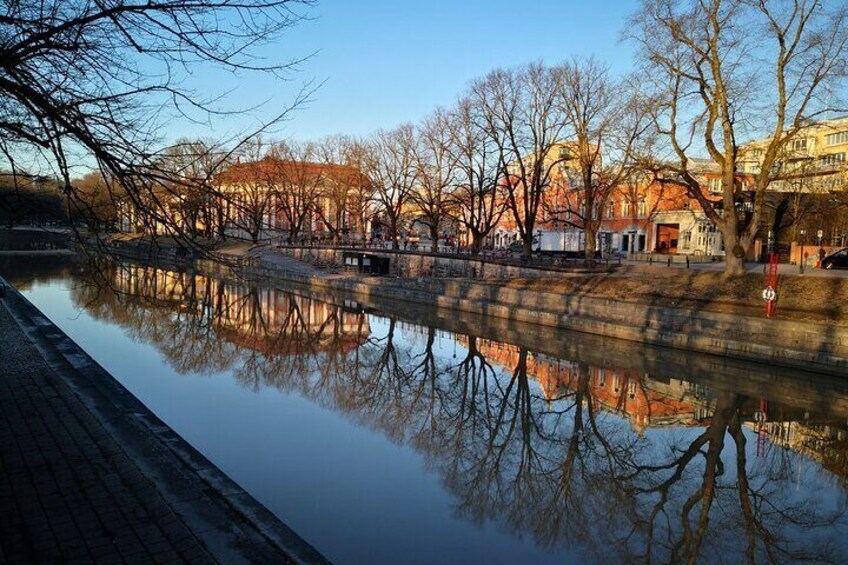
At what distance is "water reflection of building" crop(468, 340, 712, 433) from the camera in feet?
45.4

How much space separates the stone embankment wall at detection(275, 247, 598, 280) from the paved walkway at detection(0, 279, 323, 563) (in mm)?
24540

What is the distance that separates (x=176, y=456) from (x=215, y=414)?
4810mm

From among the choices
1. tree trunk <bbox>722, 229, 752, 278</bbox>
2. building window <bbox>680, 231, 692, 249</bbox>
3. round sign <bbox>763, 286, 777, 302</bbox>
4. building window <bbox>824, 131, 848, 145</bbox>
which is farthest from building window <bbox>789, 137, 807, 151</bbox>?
building window <bbox>824, 131, 848, 145</bbox>

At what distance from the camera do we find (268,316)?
27828 mm

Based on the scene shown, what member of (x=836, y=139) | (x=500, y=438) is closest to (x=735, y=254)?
(x=500, y=438)

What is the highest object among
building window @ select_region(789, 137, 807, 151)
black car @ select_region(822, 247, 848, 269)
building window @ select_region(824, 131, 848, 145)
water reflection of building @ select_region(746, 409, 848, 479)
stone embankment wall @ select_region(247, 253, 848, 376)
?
building window @ select_region(824, 131, 848, 145)

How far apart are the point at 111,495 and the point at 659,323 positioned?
1908 centimetres

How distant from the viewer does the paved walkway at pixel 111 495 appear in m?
4.80

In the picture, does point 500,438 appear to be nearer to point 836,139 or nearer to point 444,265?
point 444,265

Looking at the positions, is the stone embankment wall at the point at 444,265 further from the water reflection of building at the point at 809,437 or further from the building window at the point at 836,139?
the building window at the point at 836,139

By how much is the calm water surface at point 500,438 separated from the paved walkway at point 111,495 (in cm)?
133

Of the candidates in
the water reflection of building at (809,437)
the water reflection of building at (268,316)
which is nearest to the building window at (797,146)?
the water reflection of building at (809,437)

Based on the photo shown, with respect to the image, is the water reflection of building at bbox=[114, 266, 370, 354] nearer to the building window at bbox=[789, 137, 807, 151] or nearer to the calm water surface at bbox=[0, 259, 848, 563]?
the calm water surface at bbox=[0, 259, 848, 563]

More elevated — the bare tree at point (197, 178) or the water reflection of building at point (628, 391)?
the bare tree at point (197, 178)
